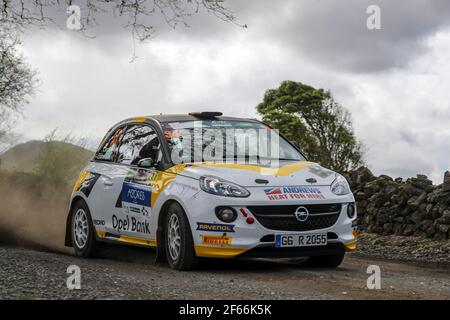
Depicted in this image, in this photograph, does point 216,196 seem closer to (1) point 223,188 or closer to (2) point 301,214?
(1) point 223,188

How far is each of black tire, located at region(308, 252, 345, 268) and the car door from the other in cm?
213

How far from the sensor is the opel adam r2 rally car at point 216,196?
29.8 ft

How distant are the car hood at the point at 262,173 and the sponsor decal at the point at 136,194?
0.72 m

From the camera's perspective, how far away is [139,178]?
1043 centimetres

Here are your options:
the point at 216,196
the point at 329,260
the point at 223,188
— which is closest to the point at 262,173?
the point at 223,188

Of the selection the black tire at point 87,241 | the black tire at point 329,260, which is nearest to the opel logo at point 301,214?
the black tire at point 329,260

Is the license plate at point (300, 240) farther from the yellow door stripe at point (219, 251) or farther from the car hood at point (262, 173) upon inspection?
the car hood at point (262, 173)

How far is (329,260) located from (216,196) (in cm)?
195

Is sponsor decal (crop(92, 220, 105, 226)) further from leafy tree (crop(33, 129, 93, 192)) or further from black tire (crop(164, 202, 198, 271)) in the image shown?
leafy tree (crop(33, 129, 93, 192))

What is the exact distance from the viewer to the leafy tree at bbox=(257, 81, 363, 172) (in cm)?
4056

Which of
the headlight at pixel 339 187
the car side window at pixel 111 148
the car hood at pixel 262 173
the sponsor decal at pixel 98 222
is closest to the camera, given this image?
the car hood at pixel 262 173
